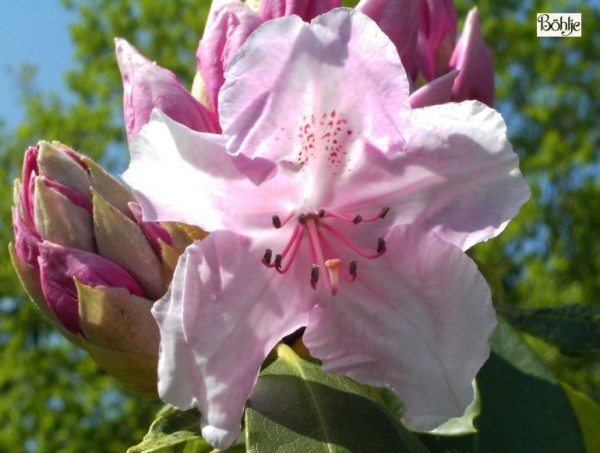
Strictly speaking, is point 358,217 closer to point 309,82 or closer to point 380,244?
point 380,244

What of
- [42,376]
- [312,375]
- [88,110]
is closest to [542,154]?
[88,110]

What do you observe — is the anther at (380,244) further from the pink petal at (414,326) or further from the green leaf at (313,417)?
the green leaf at (313,417)

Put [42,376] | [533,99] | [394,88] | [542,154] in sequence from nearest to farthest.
Result: [394,88], [42,376], [542,154], [533,99]

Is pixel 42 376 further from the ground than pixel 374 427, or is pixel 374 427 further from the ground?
pixel 374 427

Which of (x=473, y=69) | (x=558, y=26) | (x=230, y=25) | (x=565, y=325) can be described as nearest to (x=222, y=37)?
(x=230, y=25)

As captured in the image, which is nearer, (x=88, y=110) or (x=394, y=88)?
(x=394, y=88)

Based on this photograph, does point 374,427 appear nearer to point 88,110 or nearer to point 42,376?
point 42,376

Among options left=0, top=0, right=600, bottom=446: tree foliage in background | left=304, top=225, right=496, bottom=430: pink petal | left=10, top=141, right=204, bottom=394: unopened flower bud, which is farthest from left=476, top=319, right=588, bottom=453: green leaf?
left=0, top=0, right=600, bottom=446: tree foliage in background

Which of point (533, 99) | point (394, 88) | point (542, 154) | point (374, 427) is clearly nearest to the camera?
point (394, 88)
